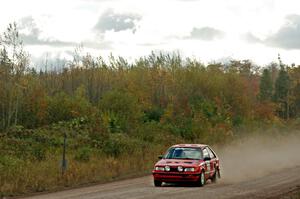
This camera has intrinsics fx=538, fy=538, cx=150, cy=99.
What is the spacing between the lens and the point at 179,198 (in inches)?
638

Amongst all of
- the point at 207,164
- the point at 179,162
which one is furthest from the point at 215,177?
the point at 179,162

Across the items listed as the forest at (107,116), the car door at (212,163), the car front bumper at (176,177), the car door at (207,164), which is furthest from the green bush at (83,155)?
the car front bumper at (176,177)

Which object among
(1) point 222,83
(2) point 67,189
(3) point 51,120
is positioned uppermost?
(1) point 222,83

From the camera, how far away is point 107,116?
40.0 m

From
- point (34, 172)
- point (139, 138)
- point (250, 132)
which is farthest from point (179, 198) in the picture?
point (250, 132)

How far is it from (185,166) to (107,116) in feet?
68.7

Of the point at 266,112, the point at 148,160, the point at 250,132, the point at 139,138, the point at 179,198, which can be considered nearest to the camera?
the point at 179,198

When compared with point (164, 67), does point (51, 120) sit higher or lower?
lower

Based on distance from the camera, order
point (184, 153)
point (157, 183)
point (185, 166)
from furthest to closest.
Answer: point (184, 153), point (157, 183), point (185, 166)

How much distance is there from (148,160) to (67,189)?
1043 cm

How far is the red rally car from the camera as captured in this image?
772 inches

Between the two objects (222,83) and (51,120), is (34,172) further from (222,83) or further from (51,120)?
(222,83)

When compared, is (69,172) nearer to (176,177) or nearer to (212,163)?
(176,177)

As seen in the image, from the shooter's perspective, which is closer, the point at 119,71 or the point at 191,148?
the point at 191,148
